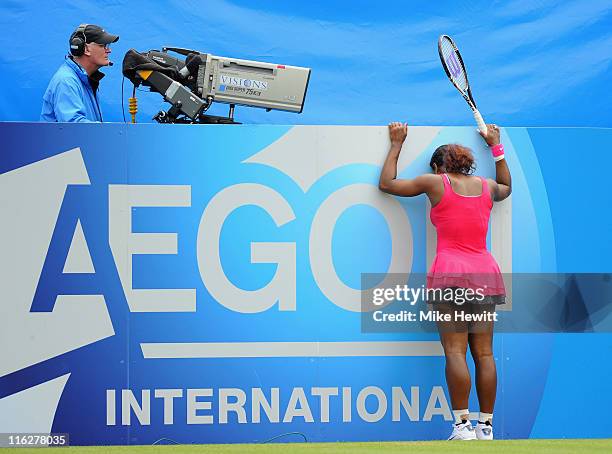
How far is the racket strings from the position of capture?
619 centimetres

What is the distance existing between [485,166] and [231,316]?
157 cm

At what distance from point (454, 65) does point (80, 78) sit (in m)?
2.03

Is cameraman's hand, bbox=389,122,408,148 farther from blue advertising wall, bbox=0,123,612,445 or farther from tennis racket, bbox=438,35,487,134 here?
tennis racket, bbox=438,35,487,134

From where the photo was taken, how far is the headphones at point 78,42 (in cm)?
648

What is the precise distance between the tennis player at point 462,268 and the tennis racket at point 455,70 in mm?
Result: 216

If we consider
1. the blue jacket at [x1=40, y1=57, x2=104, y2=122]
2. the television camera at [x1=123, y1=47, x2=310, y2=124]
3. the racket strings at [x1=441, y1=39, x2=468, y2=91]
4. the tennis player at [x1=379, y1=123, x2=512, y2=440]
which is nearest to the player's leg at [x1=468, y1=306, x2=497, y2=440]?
the tennis player at [x1=379, y1=123, x2=512, y2=440]

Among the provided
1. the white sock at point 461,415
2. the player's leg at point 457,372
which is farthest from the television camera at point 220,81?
the white sock at point 461,415

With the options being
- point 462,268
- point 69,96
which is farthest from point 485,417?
point 69,96

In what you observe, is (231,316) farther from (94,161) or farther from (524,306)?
(524,306)

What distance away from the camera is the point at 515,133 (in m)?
6.32

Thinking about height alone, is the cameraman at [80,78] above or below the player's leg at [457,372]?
above

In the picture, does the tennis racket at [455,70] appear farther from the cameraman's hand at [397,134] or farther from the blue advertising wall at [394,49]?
the blue advertising wall at [394,49]

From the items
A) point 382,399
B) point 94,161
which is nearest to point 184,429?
point 382,399

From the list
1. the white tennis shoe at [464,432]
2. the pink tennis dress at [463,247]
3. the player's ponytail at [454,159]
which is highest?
the player's ponytail at [454,159]
